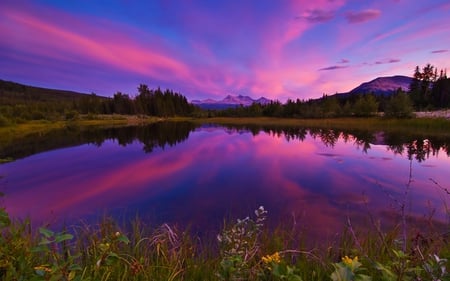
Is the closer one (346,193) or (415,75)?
(346,193)

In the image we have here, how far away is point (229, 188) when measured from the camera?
957cm

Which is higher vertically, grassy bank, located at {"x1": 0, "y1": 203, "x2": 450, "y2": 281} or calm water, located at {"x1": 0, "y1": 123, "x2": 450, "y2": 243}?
grassy bank, located at {"x1": 0, "y1": 203, "x2": 450, "y2": 281}

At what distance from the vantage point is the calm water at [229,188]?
690 centimetres

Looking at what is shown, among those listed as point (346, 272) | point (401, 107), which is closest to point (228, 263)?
point (346, 272)

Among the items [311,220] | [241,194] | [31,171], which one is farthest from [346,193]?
[31,171]

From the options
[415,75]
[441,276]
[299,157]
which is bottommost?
[299,157]

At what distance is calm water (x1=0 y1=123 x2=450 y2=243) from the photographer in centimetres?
690

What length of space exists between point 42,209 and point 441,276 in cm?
914

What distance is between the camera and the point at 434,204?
7504 millimetres

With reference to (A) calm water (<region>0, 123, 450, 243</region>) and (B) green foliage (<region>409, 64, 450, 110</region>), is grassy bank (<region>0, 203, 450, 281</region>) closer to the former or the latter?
(A) calm water (<region>0, 123, 450, 243</region>)

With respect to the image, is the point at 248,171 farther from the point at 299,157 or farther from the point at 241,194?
the point at 299,157

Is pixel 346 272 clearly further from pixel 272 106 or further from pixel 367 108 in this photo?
pixel 272 106

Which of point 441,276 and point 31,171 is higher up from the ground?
point 441,276

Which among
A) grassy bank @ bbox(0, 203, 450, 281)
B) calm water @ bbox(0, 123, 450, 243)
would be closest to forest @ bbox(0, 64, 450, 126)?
calm water @ bbox(0, 123, 450, 243)
